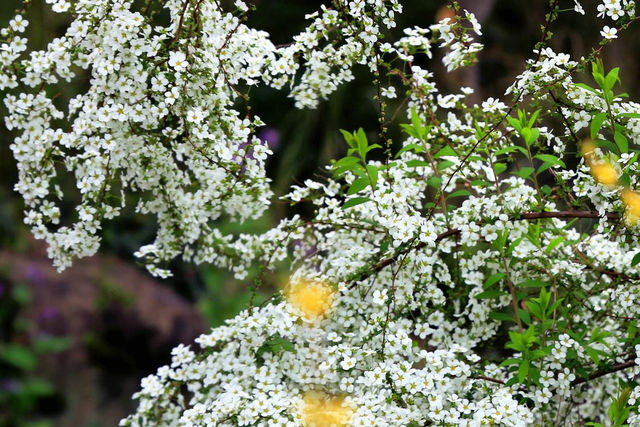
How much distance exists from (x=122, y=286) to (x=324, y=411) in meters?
3.83

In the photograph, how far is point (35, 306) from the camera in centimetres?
503

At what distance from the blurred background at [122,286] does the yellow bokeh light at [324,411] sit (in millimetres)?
1698

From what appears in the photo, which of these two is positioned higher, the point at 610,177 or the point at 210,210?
the point at 210,210

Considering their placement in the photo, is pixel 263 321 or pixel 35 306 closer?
pixel 263 321

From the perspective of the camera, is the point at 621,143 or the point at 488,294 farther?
the point at 488,294

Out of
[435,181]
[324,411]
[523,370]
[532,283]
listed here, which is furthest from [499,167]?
[324,411]

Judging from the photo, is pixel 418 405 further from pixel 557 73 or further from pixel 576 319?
pixel 557 73

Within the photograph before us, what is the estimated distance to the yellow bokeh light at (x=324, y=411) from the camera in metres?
1.69

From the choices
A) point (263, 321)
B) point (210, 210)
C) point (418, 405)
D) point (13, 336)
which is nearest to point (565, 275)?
point (418, 405)

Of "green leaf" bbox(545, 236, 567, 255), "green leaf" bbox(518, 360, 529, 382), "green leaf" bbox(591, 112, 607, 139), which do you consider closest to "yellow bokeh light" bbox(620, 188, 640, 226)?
"green leaf" bbox(591, 112, 607, 139)

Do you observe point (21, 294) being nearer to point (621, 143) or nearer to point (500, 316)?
point (500, 316)

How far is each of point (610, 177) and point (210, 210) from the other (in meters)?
1.06

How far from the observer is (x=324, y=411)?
1777 mm

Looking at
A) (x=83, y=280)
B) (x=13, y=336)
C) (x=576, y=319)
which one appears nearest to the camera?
(x=576, y=319)
